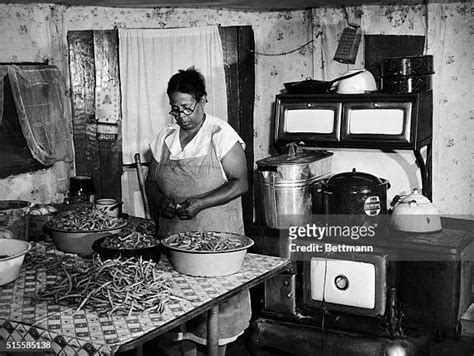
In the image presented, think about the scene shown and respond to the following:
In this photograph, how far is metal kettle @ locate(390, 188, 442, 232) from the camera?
4.79 m

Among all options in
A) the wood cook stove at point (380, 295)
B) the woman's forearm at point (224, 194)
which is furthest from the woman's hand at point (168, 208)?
the wood cook stove at point (380, 295)

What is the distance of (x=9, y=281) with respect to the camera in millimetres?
3568

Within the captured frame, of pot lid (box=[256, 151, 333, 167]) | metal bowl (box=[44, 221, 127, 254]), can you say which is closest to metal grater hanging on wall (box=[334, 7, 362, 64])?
pot lid (box=[256, 151, 333, 167])

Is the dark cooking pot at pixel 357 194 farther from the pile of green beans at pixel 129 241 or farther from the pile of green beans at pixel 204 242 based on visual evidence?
the pile of green beans at pixel 129 241

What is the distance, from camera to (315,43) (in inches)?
248

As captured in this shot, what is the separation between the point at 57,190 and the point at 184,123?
2.13 m

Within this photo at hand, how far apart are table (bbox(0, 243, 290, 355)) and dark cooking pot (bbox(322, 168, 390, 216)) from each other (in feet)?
4.24

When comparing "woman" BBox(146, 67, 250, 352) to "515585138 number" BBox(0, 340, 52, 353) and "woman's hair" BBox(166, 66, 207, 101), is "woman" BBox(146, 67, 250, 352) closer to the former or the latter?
"woman's hair" BBox(166, 66, 207, 101)

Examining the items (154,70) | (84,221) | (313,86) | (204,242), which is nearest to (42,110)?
(154,70)

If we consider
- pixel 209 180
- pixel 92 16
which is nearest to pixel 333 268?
pixel 209 180

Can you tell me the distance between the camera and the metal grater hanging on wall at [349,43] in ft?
19.5

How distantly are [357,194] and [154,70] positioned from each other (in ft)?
8.06

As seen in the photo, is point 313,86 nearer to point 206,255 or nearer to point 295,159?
point 295,159

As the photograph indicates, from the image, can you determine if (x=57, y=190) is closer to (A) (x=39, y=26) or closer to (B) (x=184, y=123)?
(A) (x=39, y=26)
